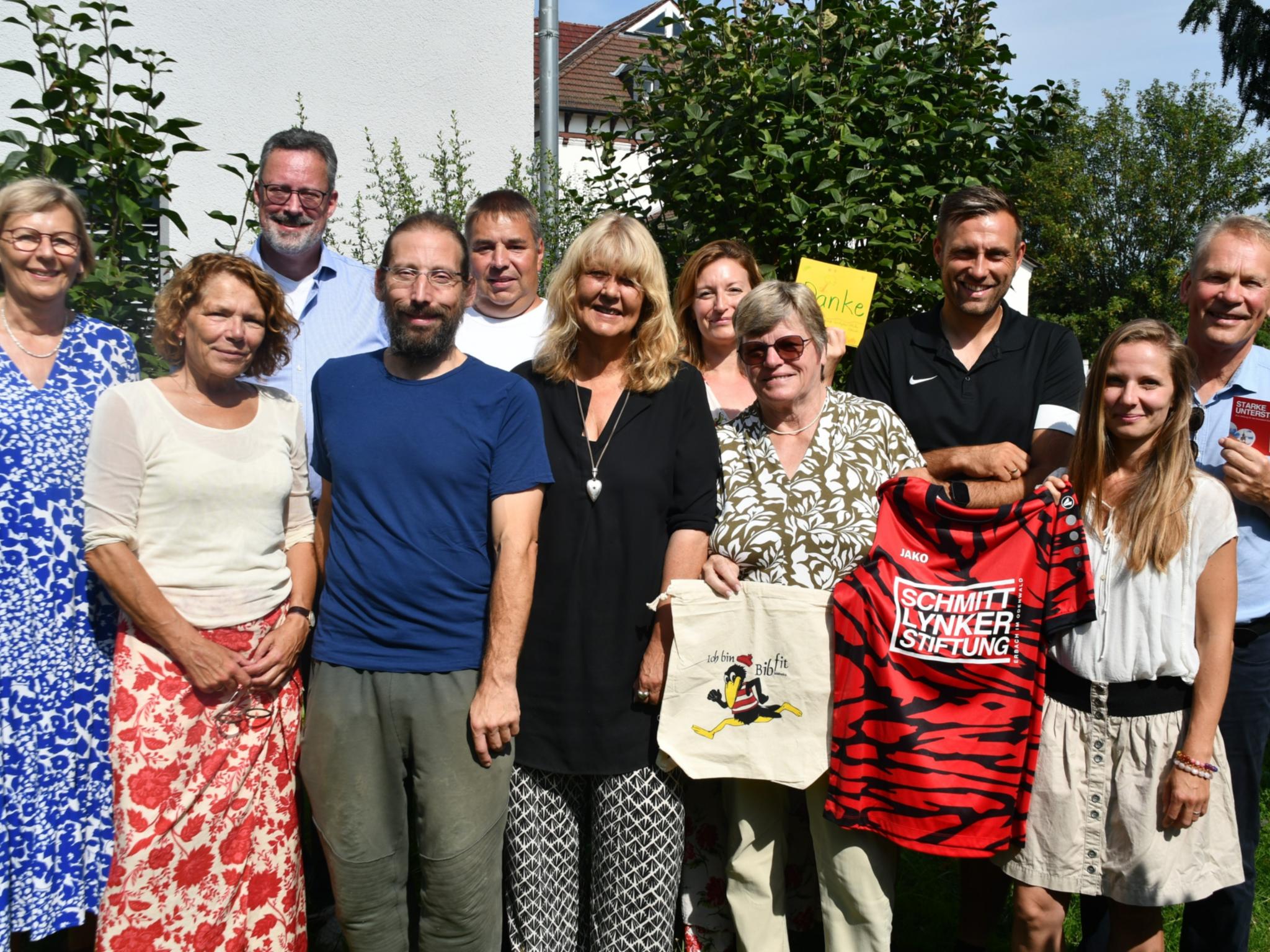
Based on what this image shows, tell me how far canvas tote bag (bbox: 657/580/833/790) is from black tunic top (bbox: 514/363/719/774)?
12 centimetres

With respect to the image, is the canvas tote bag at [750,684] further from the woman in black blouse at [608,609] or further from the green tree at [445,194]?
the green tree at [445,194]

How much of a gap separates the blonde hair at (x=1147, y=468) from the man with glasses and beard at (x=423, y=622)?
158cm

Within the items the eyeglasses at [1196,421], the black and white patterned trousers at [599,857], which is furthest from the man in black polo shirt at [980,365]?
the black and white patterned trousers at [599,857]

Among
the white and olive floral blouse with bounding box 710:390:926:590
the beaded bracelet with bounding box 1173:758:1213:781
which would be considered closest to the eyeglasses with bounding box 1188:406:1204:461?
the white and olive floral blouse with bounding box 710:390:926:590

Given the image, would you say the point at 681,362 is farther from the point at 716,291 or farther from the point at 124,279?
the point at 124,279

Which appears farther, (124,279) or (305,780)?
(124,279)

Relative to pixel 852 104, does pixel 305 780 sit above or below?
below

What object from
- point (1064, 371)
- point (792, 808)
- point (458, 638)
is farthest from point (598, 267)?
point (792, 808)

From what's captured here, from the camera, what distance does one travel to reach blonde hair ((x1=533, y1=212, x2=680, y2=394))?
10.3 ft

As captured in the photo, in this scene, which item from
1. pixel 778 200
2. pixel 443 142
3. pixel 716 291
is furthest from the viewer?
pixel 443 142

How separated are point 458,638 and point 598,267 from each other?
1205 millimetres

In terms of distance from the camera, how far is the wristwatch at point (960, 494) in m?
3.02

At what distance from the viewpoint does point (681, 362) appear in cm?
331

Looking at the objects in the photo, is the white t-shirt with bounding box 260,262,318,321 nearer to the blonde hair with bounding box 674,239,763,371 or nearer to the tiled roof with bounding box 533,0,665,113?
the blonde hair with bounding box 674,239,763,371
